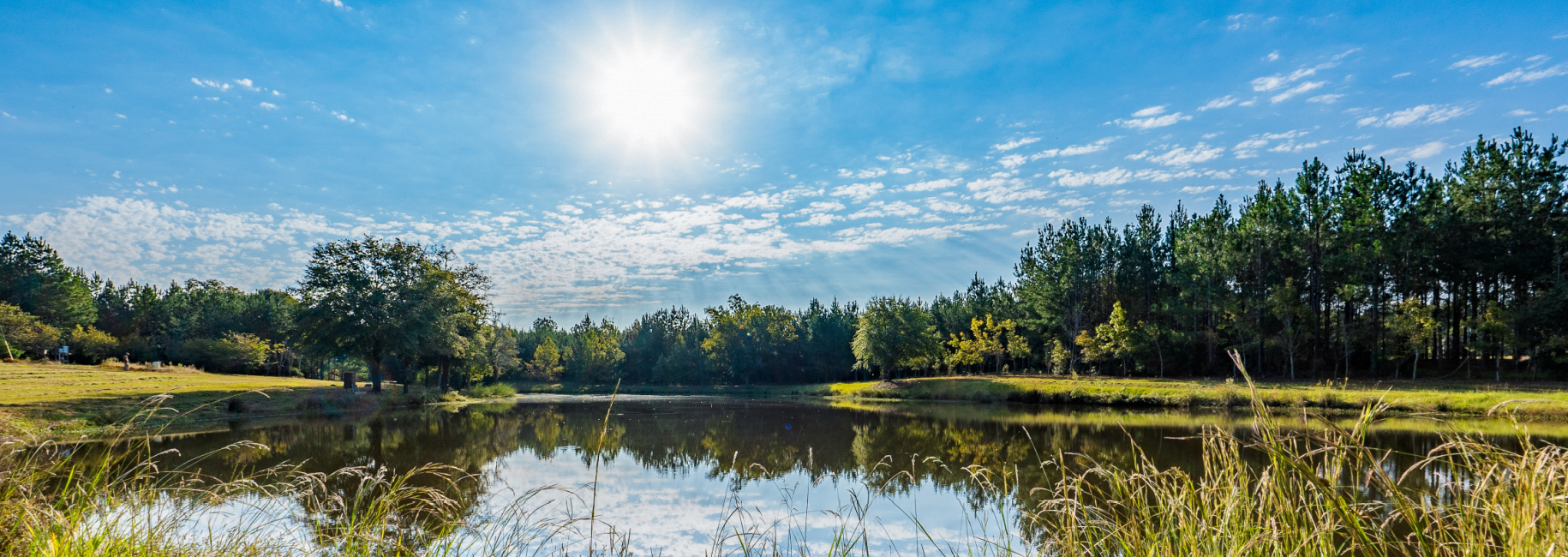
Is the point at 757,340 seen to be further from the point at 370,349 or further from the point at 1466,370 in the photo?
the point at 1466,370

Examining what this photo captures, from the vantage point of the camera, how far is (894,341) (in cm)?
5134

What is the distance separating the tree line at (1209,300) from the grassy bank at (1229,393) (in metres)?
5.05

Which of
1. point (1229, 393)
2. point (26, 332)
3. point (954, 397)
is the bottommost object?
A: point (954, 397)

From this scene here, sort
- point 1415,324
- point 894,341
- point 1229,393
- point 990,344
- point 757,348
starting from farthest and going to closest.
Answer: point 757,348 → point 894,341 → point 990,344 → point 1415,324 → point 1229,393

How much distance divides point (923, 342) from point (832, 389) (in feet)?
27.5

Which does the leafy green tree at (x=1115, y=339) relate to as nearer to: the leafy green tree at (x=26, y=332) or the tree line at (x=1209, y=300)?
the tree line at (x=1209, y=300)

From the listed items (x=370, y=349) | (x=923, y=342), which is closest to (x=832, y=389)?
(x=923, y=342)

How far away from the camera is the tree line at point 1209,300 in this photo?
28766 mm

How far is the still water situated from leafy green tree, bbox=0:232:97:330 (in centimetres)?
4483

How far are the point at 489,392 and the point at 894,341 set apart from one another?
29.2 m

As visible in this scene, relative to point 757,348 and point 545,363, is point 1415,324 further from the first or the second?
point 545,363

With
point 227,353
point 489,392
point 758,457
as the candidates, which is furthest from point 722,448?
point 227,353

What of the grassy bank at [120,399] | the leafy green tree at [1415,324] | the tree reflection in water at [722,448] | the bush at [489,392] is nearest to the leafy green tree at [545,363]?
the bush at [489,392]

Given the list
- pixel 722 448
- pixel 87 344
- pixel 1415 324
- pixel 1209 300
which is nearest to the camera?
pixel 722 448
